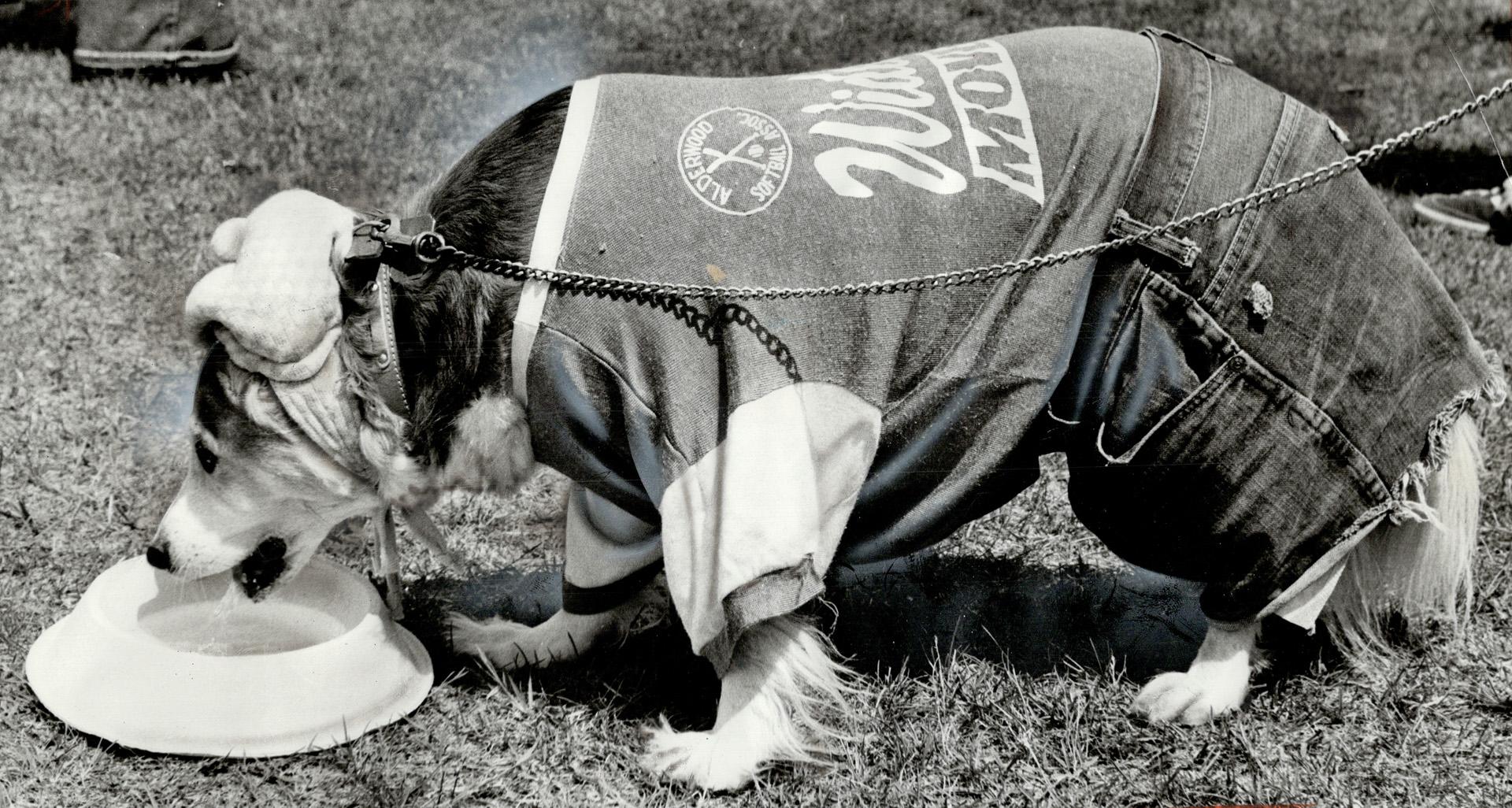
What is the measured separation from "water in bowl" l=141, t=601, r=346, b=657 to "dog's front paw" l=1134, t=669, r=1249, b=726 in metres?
1.79

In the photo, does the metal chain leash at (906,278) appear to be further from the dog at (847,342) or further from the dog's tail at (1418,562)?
the dog's tail at (1418,562)

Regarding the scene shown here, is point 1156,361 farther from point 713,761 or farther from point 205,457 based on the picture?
point 205,457

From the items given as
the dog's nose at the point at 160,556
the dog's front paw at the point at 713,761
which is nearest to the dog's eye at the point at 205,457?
the dog's nose at the point at 160,556

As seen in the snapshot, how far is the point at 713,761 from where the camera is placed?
2.74m

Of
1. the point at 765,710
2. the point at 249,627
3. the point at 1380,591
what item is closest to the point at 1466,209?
the point at 1380,591

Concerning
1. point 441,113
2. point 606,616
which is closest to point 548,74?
point 441,113

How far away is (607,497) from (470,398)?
0.37 meters

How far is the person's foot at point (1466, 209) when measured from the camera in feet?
17.1

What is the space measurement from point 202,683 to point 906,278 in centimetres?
158

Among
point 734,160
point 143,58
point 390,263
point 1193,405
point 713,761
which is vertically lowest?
point 713,761

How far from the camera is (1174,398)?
2531 millimetres

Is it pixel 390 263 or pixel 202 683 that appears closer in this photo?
pixel 390 263

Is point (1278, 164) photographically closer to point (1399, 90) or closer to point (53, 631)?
point (53, 631)

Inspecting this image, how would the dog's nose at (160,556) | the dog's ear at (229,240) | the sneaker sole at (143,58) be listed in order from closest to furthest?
the dog's ear at (229,240) → the dog's nose at (160,556) → the sneaker sole at (143,58)
